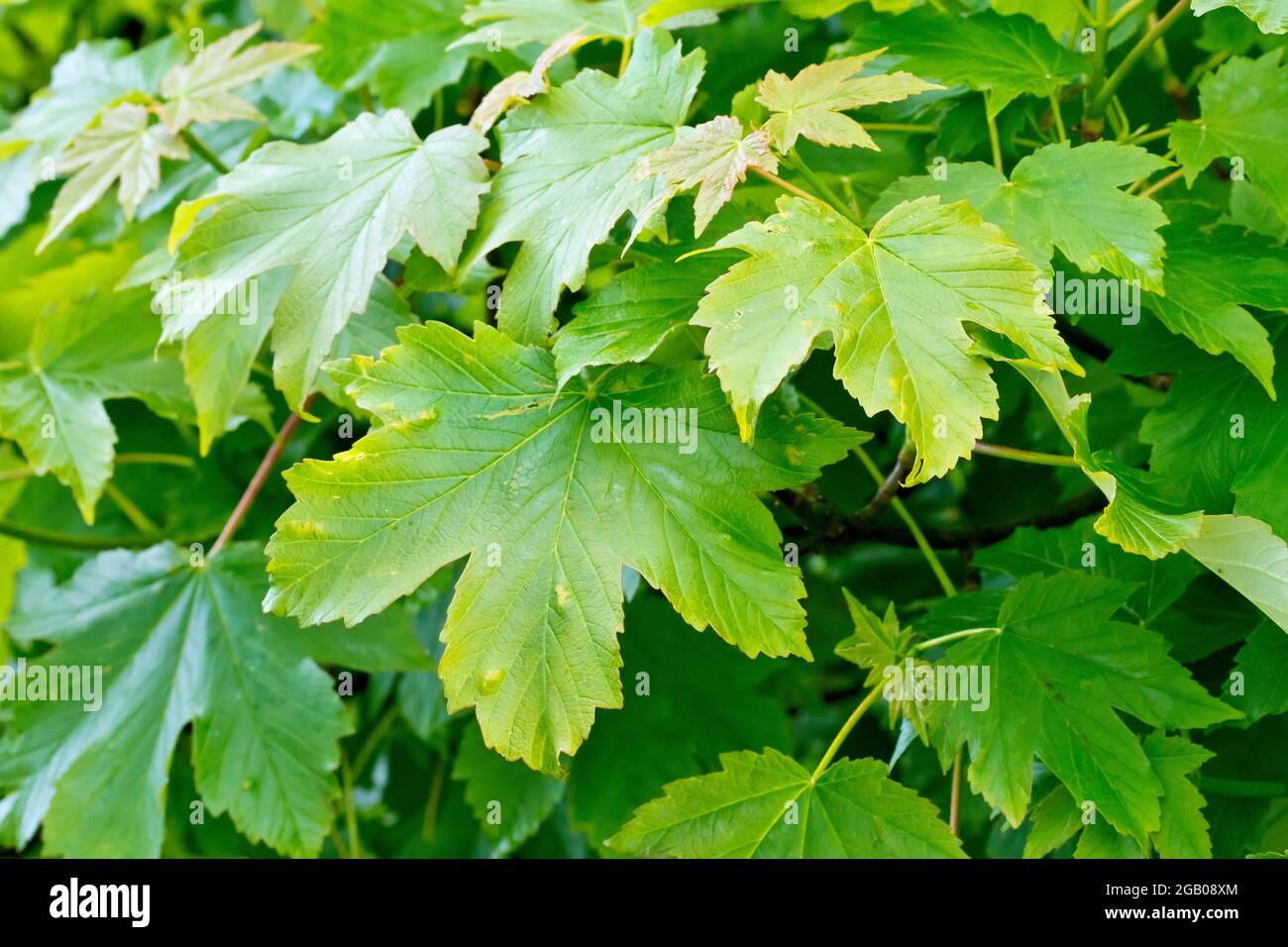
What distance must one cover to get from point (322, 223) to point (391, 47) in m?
0.42

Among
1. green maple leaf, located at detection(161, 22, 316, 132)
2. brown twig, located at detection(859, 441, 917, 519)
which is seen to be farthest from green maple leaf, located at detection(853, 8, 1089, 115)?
green maple leaf, located at detection(161, 22, 316, 132)

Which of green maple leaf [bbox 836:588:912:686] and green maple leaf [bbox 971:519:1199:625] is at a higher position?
green maple leaf [bbox 971:519:1199:625]

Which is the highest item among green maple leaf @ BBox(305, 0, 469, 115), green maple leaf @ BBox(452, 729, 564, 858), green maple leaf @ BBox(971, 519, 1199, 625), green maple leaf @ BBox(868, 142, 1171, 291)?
green maple leaf @ BBox(305, 0, 469, 115)

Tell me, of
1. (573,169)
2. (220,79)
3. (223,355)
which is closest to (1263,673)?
(573,169)

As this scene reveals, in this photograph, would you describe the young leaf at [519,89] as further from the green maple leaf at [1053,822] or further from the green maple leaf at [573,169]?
the green maple leaf at [1053,822]

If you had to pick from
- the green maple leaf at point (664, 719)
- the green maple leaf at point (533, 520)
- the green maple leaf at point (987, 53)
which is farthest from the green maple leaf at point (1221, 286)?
the green maple leaf at point (664, 719)

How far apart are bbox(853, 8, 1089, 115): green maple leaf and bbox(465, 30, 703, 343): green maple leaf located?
186 mm

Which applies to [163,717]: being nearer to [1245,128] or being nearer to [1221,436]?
[1221,436]

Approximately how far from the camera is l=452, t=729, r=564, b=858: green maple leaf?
4.45 feet

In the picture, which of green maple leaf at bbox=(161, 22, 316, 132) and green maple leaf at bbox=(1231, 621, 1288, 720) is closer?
green maple leaf at bbox=(1231, 621, 1288, 720)

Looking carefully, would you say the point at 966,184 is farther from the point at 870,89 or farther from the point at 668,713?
the point at 668,713

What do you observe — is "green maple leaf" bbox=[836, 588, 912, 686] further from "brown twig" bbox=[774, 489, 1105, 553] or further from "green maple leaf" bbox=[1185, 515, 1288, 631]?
"green maple leaf" bbox=[1185, 515, 1288, 631]

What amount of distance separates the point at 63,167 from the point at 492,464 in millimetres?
699

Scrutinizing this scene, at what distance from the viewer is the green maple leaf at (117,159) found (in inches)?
47.0
